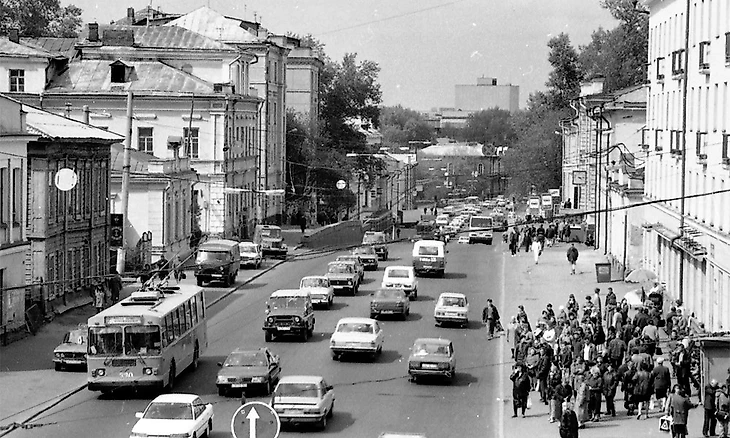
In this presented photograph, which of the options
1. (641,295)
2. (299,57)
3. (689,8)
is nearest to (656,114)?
(689,8)

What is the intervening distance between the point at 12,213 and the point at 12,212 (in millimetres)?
46

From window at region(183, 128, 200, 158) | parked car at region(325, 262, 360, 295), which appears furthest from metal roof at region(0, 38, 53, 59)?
parked car at region(325, 262, 360, 295)

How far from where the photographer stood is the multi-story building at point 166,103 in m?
81.8

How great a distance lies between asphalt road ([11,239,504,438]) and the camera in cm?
3123

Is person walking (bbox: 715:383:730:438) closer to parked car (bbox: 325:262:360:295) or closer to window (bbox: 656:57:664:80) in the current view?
parked car (bbox: 325:262:360:295)

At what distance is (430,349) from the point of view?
37.9 meters

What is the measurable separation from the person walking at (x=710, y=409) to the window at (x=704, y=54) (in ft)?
66.6

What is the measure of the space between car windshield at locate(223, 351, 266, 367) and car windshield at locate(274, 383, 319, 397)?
4457 mm

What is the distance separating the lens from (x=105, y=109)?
81938 millimetres

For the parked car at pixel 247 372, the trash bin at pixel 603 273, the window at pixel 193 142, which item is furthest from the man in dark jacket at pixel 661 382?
the window at pixel 193 142

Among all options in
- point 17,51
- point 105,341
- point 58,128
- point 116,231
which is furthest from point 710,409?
point 17,51

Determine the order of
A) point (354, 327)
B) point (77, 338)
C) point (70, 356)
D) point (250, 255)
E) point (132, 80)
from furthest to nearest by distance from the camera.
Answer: point (132, 80) < point (250, 255) < point (354, 327) < point (77, 338) < point (70, 356)

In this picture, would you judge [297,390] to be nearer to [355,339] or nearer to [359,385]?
[359,385]

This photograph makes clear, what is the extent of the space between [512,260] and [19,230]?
3478 centimetres
